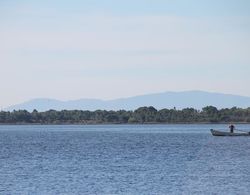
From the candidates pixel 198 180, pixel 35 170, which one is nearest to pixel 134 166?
pixel 35 170

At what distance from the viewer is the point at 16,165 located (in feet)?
213

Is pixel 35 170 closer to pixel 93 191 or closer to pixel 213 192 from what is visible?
Answer: pixel 93 191

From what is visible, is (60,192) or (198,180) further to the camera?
(198,180)

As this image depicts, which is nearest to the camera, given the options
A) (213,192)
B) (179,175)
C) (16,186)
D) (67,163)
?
(213,192)

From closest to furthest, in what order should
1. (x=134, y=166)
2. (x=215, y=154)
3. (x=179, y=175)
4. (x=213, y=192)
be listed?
(x=213, y=192), (x=179, y=175), (x=134, y=166), (x=215, y=154)

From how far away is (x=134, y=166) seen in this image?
62.4 meters

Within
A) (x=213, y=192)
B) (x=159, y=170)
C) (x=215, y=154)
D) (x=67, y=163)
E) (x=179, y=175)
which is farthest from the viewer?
(x=215, y=154)

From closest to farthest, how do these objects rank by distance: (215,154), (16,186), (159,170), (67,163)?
(16,186) → (159,170) → (67,163) → (215,154)

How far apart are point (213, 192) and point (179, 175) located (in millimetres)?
9557

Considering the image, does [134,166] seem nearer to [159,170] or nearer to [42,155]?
[159,170]

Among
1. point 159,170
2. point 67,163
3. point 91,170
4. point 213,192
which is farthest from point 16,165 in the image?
point 213,192

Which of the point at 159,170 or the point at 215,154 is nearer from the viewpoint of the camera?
the point at 159,170

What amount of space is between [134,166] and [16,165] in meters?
10.2

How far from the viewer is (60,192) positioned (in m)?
45.2
